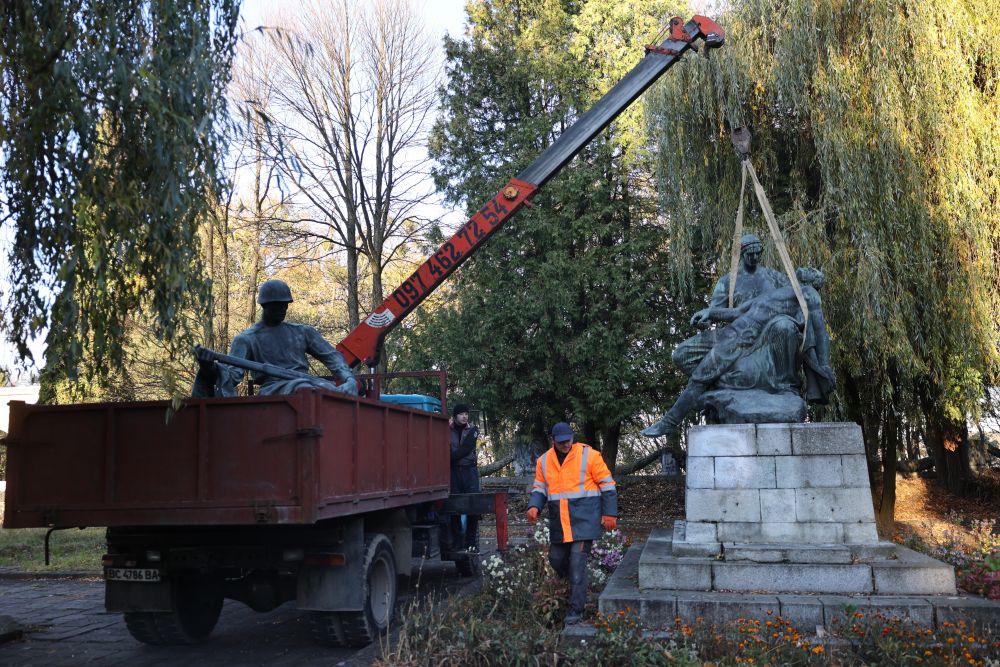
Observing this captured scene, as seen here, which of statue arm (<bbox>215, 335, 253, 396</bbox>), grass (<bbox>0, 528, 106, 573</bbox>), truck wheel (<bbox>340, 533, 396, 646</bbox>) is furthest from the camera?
grass (<bbox>0, 528, 106, 573</bbox>)

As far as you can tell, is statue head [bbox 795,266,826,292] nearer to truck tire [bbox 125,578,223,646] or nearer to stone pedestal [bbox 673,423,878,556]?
stone pedestal [bbox 673,423,878,556]

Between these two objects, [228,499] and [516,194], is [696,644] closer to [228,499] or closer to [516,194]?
[228,499]

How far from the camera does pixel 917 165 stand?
12.0 m

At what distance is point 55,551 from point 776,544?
12088 millimetres

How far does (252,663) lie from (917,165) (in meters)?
10.4

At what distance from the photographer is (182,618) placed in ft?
23.7

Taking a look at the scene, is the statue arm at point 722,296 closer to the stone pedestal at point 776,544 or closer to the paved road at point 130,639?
the stone pedestal at point 776,544

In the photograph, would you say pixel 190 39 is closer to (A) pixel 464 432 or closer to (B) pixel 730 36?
(A) pixel 464 432

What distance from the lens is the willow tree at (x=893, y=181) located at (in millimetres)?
11906

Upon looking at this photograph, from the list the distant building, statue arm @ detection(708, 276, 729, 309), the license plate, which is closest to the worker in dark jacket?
statue arm @ detection(708, 276, 729, 309)

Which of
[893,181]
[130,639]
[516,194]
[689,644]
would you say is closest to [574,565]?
[689,644]

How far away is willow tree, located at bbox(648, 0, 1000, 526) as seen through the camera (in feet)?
39.1

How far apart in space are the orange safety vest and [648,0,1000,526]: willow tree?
6.74m

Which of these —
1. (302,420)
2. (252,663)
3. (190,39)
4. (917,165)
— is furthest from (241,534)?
(917,165)
